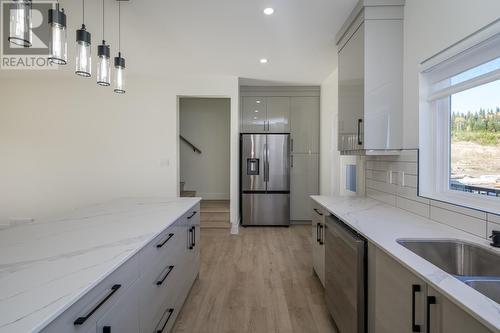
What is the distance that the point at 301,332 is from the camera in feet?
6.50

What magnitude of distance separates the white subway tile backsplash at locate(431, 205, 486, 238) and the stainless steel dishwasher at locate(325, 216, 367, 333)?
560mm

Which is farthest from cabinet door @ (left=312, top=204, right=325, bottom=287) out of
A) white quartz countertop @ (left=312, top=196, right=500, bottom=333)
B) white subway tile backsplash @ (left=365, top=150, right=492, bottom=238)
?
white subway tile backsplash @ (left=365, top=150, right=492, bottom=238)

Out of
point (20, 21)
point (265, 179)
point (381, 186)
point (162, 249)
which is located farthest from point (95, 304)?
point (265, 179)

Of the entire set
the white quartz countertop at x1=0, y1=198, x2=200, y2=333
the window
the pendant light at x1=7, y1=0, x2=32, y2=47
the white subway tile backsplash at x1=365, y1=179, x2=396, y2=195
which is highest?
the pendant light at x1=7, y1=0, x2=32, y2=47

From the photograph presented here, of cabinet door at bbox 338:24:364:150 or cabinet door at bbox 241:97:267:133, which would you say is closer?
cabinet door at bbox 338:24:364:150

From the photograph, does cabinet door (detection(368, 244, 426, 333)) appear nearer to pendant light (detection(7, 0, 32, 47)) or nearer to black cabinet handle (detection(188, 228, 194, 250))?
black cabinet handle (detection(188, 228, 194, 250))

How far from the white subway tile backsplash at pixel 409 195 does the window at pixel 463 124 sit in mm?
91

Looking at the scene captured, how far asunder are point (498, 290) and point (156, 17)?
3.06m

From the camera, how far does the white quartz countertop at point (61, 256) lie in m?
0.75

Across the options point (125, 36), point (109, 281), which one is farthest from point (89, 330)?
point (125, 36)

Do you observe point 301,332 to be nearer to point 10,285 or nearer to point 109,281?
point 109,281

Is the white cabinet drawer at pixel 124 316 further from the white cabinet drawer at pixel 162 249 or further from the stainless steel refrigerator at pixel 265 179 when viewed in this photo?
the stainless steel refrigerator at pixel 265 179

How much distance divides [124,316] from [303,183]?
4.29 metres

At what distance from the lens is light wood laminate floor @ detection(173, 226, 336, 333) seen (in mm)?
2084
